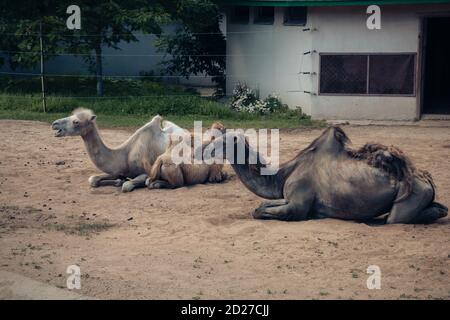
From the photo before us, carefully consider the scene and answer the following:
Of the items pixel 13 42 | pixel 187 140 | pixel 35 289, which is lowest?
pixel 35 289

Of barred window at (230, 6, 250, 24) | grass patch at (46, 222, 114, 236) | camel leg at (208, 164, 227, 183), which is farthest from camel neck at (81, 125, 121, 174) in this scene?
barred window at (230, 6, 250, 24)

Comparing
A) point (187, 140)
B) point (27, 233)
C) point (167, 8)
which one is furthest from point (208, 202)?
point (167, 8)

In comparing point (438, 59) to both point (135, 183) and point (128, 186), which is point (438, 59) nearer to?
point (135, 183)

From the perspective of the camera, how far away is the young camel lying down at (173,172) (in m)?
11.9

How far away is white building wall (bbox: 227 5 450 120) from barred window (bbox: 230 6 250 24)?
1.44 m

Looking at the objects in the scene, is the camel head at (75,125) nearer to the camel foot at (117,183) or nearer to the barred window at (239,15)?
the camel foot at (117,183)

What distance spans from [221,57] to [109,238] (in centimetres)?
1431

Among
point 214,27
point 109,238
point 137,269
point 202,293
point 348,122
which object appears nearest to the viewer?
point 202,293

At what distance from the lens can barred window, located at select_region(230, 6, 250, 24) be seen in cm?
2209

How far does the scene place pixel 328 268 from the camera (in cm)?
819

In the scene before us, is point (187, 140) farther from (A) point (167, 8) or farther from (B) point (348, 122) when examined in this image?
(A) point (167, 8)

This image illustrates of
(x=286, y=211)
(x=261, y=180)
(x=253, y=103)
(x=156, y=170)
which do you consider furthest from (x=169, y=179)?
(x=253, y=103)

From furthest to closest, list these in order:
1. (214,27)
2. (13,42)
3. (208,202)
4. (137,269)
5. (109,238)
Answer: (214,27) < (13,42) < (208,202) < (109,238) < (137,269)

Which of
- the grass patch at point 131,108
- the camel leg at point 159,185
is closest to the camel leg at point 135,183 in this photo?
the camel leg at point 159,185
